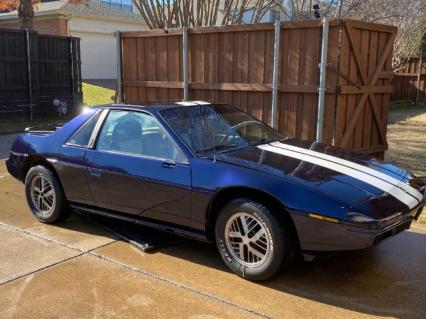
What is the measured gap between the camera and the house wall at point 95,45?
26.1m

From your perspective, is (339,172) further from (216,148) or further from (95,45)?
(95,45)

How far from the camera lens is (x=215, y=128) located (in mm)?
4840

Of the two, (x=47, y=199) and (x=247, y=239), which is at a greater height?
(x=247, y=239)

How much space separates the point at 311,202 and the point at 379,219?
19.4 inches

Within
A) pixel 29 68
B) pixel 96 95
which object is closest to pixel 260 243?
pixel 29 68

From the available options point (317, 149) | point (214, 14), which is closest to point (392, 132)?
point (214, 14)

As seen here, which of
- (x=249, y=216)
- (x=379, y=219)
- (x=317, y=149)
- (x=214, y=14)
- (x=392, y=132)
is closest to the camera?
(x=379, y=219)

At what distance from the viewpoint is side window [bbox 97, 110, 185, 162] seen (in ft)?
14.7

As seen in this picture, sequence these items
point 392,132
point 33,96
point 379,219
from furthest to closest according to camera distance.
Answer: point 33,96 → point 392,132 → point 379,219

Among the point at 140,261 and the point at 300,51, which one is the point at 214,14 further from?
the point at 140,261

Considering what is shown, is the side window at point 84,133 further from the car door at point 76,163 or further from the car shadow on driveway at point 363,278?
the car shadow on driveway at point 363,278

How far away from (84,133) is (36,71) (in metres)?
11.3

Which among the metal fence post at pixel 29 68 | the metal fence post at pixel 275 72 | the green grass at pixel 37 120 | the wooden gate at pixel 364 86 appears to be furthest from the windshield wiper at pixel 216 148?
the metal fence post at pixel 29 68

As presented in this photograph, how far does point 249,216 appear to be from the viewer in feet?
12.9
